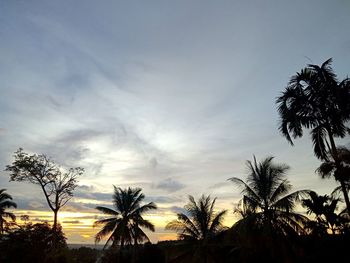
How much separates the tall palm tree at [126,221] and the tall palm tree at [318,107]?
75.2 feet

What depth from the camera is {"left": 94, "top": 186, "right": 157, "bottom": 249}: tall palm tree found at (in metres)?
35.2

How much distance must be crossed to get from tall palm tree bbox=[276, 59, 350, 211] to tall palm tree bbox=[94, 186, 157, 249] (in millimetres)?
22911

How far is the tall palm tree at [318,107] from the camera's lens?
16.6 m

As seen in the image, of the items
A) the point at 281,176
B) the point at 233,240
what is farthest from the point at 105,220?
the point at 281,176

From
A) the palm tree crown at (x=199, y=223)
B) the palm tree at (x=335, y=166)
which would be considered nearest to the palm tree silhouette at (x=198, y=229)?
the palm tree crown at (x=199, y=223)

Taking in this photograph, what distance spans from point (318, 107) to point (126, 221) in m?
25.2

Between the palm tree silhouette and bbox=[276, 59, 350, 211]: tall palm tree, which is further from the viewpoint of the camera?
the palm tree silhouette

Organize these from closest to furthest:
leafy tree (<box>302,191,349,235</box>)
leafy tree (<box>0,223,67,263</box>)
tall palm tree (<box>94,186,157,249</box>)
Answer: leafy tree (<box>0,223,67,263</box>)
leafy tree (<box>302,191,349,235</box>)
tall palm tree (<box>94,186,157,249</box>)

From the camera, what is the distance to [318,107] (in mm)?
17312

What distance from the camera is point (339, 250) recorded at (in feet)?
70.8

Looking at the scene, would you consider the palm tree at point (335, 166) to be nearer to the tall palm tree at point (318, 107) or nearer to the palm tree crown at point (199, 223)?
the tall palm tree at point (318, 107)

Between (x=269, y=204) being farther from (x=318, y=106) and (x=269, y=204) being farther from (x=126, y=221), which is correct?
(x=126, y=221)

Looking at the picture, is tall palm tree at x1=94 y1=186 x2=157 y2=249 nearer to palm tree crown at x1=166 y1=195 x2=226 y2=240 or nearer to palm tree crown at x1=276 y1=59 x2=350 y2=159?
palm tree crown at x1=166 y1=195 x2=226 y2=240

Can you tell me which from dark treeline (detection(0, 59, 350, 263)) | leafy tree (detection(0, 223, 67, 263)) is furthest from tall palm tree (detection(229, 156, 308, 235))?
leafy tree (detection(0, 223, 67, 263))
